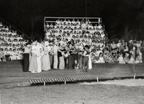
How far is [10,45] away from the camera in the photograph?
25438mm

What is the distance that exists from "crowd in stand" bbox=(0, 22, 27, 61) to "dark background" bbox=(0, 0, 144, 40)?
222 inches

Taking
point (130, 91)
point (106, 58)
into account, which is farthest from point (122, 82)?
point (106, 58)

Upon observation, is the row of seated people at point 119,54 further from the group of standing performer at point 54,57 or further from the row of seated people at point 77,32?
the group of standing performer at point 54,57

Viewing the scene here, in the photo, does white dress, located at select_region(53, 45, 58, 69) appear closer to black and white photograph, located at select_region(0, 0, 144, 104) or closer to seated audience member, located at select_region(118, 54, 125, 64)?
black and white photograph, located at select_region(0, 0, 144, 104)

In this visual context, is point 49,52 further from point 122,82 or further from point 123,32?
point 123,32

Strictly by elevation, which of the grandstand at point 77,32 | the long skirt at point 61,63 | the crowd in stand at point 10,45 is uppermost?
the grandstand at point 77,32

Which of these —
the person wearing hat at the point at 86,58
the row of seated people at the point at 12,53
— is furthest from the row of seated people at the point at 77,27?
the person wearing hat at the point at 86,58

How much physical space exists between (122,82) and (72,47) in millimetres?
6055

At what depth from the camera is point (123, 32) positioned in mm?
36156

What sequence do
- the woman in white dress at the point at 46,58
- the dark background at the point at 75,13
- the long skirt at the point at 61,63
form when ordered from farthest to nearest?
the dark background at the point at 75,13 → the long skirt at the point at 61,63 → the woman in white dress at the point at 46,58

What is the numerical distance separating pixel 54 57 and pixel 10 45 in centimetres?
885

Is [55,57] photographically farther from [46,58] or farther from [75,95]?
[75,95]

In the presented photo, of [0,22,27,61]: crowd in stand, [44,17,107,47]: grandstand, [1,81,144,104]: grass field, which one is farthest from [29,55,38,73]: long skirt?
[44,17,107,47]: grandstand

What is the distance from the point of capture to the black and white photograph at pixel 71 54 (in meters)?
10.3
